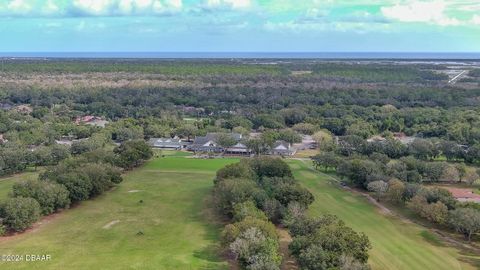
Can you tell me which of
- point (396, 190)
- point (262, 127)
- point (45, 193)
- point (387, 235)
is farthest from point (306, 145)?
point (45, 193)

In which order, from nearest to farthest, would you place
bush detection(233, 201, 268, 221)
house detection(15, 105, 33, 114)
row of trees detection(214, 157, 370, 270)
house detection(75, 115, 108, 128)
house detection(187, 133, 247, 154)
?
row of trees detection(214, 157, 370, 270)
bush detection(233, 201, 268, 221)
house detection(187, 133, 247, 154)
house detection(75, 115, 108, 128)
house detection(15, 105, 33, 114)

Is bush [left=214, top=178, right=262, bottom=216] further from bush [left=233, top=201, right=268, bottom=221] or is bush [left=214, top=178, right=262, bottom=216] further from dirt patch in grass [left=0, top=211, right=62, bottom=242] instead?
dirt patch in grass [left=0, top=211, right=62, bottom=242]

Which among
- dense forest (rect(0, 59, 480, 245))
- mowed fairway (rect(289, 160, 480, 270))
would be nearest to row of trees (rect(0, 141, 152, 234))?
dense forest (rect(0, 59, 480, 245))

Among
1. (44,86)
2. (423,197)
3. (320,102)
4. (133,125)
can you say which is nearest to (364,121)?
(320,102)

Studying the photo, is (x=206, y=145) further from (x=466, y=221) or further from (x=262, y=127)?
(x=466, y=221)

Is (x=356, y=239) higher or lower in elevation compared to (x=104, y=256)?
higher

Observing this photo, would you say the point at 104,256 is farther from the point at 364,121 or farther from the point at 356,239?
the point at 364,121

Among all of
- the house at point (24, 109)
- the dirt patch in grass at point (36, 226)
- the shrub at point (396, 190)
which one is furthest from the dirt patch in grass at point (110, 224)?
the house at point (24, 109)
